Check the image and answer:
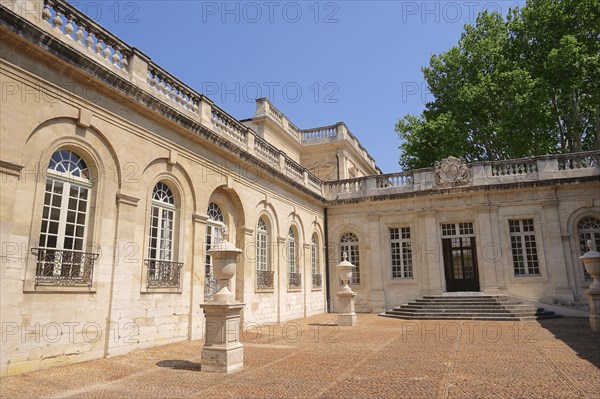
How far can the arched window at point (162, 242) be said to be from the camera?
29.1ft

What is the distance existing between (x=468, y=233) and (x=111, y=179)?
1396 centimetres

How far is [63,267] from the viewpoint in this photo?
22.7 ft

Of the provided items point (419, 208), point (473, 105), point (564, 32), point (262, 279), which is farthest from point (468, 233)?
point (564, 32)

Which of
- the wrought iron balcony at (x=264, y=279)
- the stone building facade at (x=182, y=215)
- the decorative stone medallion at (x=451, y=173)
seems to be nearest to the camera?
the stone building facade at (x=182, y=215)

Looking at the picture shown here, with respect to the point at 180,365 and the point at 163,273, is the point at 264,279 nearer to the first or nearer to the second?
the point at 163,273

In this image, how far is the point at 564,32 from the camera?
19.7 meters

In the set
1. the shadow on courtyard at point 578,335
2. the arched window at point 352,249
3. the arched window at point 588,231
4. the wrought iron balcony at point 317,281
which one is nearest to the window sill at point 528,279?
the arched window at point 588,231

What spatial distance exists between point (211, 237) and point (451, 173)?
10.6 meters

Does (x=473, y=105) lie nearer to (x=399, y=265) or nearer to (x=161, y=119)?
(x=399, y=265)

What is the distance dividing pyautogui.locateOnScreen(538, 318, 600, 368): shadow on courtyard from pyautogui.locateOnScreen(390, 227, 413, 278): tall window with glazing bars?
5.34 meters

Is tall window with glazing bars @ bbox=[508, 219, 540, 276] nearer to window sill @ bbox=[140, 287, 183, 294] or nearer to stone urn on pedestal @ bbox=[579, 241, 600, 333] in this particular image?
stone urn on pedestal @ bbox=[579, 241, 600, 333]

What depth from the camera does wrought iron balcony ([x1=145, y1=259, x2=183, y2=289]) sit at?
870 centimetres

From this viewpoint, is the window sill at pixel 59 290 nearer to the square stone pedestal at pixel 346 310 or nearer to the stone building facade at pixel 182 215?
the stone building facade at pixel 182 215

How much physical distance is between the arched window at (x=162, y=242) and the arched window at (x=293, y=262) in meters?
6.10
